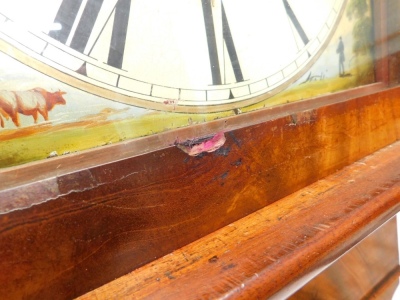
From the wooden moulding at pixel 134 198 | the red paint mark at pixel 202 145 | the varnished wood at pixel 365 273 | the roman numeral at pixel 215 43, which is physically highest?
the roman numeral at pixel 215 43

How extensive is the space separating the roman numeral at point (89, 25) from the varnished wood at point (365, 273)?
0.56 m

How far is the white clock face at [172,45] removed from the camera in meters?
0.38

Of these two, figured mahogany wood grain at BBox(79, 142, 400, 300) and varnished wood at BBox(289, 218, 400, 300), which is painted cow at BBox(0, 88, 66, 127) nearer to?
figured mahogany wood grain at BBox(79, 142, 400, 300)

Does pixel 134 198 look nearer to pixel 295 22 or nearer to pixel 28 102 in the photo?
pixel 28 102

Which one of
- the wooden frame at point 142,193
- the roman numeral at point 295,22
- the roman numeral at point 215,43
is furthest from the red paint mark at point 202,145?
the roman numeral at point 295,22

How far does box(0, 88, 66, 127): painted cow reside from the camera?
0.36m

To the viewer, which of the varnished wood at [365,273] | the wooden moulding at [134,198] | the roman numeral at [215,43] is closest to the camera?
the wooden moulding at [134,198]

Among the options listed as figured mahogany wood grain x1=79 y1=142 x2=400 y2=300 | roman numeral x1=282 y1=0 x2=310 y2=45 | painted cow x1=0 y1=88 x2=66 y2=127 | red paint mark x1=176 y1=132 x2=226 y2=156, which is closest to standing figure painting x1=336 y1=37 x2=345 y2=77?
roman numeral x1=282 y1=0 x2=310 y2=45

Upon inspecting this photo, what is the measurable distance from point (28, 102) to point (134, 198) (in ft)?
0.56

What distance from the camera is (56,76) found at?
389 millimetres

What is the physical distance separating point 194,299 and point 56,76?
31cm

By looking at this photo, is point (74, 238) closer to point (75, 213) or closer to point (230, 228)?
point (75, 213)

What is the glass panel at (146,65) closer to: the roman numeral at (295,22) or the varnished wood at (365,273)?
the roman numeral at (295,22)

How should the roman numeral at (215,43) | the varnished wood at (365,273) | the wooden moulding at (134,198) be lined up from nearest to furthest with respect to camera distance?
the wooden moulding at (134,198) < the roman numeral at (215,43) < the varnished wood at (365,273)
